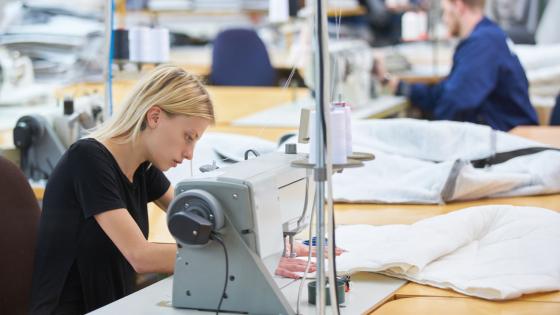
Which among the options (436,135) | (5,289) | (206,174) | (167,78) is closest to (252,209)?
(206,174)

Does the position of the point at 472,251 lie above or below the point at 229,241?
below

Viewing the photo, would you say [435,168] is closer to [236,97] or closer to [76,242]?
[76,242]

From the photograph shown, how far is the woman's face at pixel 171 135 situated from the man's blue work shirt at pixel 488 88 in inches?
85.7

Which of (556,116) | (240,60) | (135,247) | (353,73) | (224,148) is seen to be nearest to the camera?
(135,247)

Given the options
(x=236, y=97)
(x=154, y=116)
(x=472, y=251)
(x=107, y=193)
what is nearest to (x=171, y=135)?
(x=154, y=116)

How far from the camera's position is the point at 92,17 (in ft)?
17.8

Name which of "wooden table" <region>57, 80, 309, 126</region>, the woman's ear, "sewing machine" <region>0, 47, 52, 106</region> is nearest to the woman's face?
the woman's ear

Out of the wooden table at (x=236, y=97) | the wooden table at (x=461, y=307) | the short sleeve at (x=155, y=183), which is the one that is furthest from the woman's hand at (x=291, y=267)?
the wooden table at (x=236, y=97)

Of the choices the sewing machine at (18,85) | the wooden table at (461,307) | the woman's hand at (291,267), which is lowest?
the wooden table at (461,307)

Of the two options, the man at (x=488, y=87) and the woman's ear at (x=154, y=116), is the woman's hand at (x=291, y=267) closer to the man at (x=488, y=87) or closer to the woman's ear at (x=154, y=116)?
the woman's ear at (x=154, y=116)

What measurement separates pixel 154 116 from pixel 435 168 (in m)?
0.95

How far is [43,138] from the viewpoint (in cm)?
299

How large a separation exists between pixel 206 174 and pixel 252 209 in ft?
0.38

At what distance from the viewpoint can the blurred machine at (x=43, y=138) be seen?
2.96m
